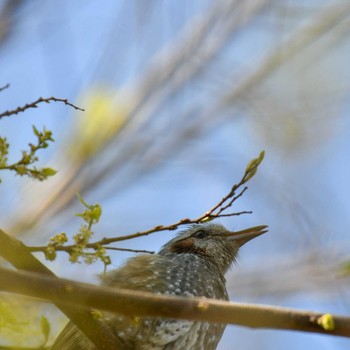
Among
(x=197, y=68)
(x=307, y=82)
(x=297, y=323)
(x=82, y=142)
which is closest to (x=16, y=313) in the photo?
(x=297, y=323)

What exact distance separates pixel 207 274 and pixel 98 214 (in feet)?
7.65

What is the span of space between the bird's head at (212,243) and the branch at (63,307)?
1.89 metres

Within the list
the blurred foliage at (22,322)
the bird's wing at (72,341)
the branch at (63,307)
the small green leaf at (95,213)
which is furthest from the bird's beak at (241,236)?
the small green leaf at (95,213)

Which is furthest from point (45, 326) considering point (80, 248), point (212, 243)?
point (212, 243)

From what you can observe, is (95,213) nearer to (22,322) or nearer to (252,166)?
(22,322)

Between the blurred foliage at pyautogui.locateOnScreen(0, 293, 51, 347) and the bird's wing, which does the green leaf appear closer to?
the blurred foliage at pyautogui.locateOnScreen(0, 293, 51, 347)

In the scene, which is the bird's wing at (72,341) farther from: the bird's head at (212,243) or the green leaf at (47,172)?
the green leaf at (47,172)

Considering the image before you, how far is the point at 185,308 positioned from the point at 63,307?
736 millimetres

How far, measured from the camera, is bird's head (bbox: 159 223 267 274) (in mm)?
5664

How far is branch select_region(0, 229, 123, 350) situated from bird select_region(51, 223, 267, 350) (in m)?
0.18

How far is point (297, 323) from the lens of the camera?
2.46m

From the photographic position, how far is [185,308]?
8.19ft

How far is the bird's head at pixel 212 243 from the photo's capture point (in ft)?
18.6

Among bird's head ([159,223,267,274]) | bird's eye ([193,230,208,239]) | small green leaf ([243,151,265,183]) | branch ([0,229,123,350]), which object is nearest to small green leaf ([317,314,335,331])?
branch ([0,229,123,350])
